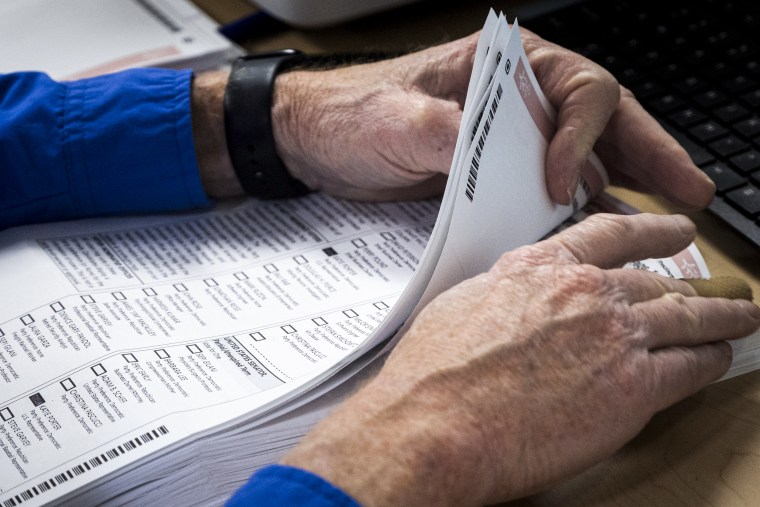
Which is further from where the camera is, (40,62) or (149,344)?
(40,62)

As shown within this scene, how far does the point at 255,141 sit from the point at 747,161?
428 mm

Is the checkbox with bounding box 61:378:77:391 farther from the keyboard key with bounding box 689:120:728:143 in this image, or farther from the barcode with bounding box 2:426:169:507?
the keyboard key with bounding box 689:120:728:143

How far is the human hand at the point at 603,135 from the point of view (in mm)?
644

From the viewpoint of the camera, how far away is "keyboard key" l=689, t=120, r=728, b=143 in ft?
2.37

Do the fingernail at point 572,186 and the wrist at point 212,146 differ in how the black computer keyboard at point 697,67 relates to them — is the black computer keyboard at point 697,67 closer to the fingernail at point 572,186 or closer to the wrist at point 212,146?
the fingernail at point 572,186

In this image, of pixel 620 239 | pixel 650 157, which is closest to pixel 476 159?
pixel 620 239

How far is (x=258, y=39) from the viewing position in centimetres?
101

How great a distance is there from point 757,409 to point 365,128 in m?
0.38

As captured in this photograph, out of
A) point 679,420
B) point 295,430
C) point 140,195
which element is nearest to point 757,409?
point 679,420

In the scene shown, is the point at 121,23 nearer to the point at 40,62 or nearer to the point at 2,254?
the point at 40,62

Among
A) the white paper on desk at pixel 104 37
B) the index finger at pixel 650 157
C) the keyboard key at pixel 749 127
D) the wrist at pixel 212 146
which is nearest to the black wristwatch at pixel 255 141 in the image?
the wrist at pixel 212 146

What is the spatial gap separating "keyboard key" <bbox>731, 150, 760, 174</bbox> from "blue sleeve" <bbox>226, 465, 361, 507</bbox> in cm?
45

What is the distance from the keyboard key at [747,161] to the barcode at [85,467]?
0.49 meters

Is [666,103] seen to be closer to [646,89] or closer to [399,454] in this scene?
[646,89]
